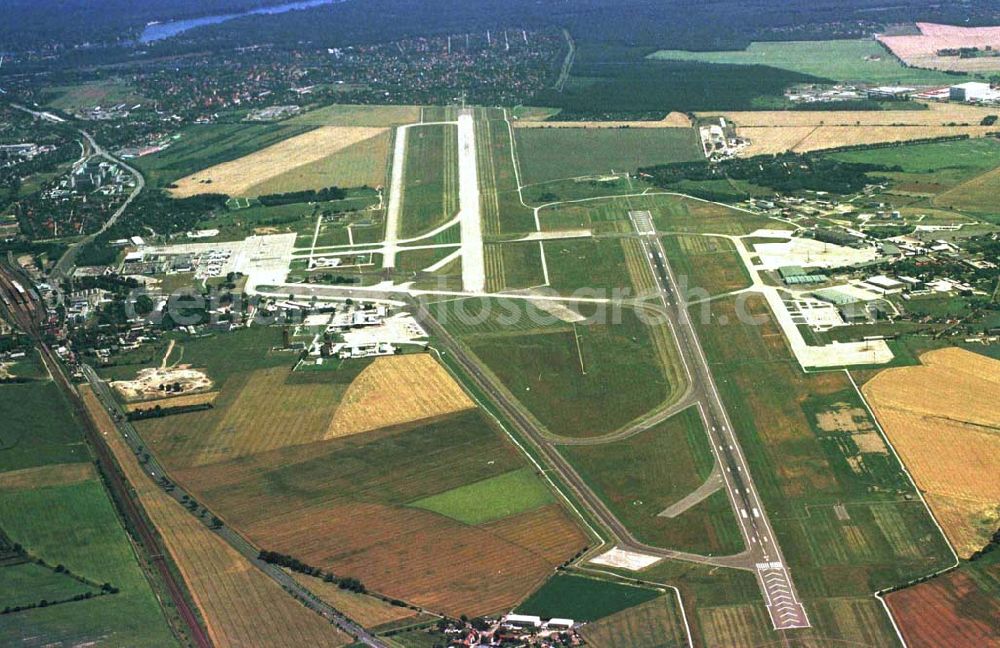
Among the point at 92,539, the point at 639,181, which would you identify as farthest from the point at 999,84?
the point at 92,539

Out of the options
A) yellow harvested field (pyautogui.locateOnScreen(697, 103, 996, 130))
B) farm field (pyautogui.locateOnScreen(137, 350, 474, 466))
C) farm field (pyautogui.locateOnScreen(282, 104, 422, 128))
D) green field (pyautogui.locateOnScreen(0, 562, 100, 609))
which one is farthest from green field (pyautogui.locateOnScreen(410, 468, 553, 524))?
farm field (pyautogui.locateOnScreen(282, 104, 422, 128))

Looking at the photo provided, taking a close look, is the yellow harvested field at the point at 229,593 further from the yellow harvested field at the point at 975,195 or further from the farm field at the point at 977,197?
the yellow harvested field at the point at 975,195

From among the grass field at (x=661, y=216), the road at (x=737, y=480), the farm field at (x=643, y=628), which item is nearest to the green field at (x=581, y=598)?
the farm field at (x=643, y=628)

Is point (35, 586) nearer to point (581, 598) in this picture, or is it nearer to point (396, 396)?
point (396, 396)

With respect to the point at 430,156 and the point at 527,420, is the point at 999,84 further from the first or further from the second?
the point at 527,420

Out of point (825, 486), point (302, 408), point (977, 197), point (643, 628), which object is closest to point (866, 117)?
point (977, 197)

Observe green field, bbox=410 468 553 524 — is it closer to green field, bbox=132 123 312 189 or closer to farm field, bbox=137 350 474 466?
farm field, bbox=137 350 474 466
